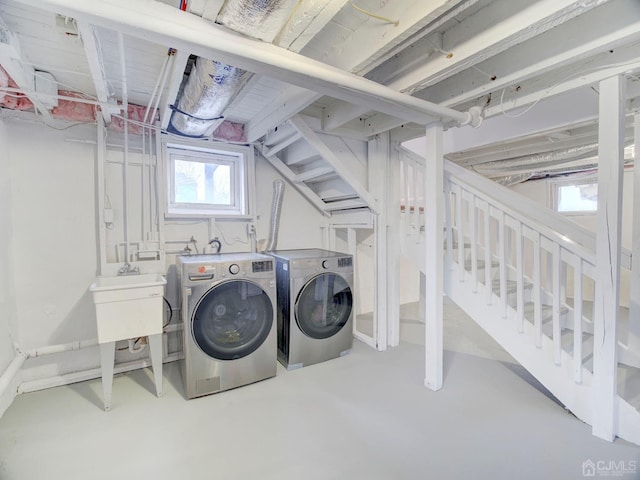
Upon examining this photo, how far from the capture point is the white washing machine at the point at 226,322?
1.92 meters

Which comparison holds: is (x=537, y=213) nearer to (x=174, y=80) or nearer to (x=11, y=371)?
(x=174, y=80)

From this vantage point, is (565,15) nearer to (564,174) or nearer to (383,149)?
(383,149)

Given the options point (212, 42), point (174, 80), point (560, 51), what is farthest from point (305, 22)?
point (560, 51)

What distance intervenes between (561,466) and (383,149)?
237 centimetres

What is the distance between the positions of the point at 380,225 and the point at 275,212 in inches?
40.6

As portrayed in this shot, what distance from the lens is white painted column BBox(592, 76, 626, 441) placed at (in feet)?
4.90

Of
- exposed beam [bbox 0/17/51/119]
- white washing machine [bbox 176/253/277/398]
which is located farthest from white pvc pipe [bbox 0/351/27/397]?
exposed beam [bbox 0/17/51/119]

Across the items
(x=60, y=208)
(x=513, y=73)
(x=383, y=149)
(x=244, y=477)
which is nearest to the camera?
(x=244, y=477)

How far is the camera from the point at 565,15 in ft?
3.71

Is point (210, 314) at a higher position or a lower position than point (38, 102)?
lower

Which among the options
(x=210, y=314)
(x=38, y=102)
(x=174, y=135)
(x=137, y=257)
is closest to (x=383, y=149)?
(x=174, y=135)

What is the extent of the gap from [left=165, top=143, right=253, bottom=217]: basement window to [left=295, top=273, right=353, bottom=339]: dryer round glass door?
1.05 meters

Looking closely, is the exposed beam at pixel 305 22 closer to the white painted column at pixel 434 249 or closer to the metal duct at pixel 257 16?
the metal duct at pixel 257 16

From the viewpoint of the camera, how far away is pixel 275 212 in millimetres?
2842
